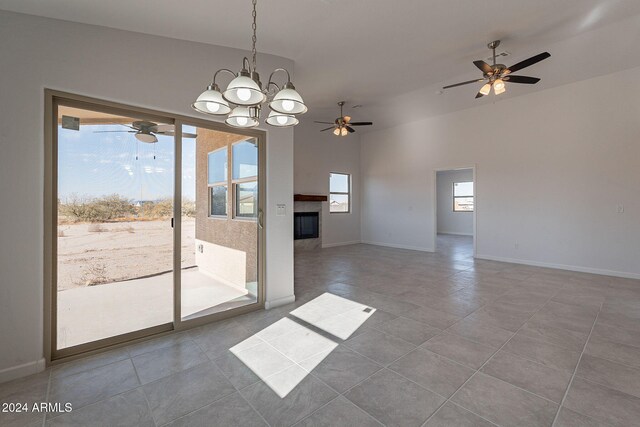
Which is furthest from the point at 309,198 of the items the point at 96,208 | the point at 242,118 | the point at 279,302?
the point at 242,118

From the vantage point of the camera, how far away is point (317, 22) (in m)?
2.93

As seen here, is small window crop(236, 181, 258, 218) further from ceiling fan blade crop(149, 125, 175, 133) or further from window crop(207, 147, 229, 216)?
ceiling fan blade crop(149, 125, 175, 133)

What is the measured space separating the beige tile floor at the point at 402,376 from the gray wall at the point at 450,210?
26.5ft

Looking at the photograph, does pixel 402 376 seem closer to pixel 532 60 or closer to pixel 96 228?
pixel 96 228

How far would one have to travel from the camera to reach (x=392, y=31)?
3.24 meters

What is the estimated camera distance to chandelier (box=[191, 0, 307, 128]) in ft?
5.36

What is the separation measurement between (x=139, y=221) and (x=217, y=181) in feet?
3.34

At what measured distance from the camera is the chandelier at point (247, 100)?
5.36 feet

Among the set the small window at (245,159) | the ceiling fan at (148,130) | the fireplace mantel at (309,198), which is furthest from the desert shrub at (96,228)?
the fireplace mantel at (309,198)

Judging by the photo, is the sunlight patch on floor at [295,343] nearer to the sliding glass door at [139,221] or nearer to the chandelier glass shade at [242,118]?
the sliding glass door at [139,221]

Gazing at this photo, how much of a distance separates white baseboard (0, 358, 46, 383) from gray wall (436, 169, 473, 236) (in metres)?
12.4

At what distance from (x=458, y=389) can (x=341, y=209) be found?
7087 millimetres

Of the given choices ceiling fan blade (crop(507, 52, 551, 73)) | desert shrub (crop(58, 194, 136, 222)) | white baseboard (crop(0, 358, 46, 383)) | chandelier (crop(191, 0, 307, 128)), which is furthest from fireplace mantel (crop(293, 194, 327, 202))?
white baseboard (crop(0, 358, 46, 383))

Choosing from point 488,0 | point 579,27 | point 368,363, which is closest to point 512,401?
point 368,363
